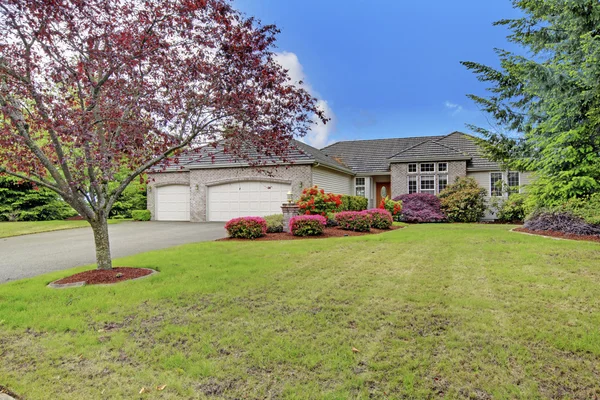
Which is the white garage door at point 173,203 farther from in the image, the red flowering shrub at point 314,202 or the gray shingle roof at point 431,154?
the gray shingle roof at point 431,154

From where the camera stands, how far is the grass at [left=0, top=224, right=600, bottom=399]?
258 centimetres

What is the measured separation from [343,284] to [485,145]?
10443 mm

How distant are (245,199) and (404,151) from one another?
986 cm

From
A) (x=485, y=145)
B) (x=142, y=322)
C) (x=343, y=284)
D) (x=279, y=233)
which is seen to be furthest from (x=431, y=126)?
(x=142, y=322)

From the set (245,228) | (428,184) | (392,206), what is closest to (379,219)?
(392,206)

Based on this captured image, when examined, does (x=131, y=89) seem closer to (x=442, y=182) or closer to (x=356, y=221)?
(x=356, y=221)

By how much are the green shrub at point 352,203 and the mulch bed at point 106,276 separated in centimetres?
1173

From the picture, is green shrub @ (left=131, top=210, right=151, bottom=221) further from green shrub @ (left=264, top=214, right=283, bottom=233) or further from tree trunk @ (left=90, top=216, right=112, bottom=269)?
tree trunk @ (left=90, top=216, right=112, bottom=269)

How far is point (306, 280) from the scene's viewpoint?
18.1ft

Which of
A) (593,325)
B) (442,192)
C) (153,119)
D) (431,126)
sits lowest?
(593,325)

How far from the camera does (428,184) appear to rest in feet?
63.3

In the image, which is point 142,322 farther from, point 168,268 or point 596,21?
point 596,21

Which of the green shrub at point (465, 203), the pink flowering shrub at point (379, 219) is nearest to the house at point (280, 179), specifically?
the green shrub at point (465, 203)

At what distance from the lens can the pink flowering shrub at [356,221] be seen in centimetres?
1212
